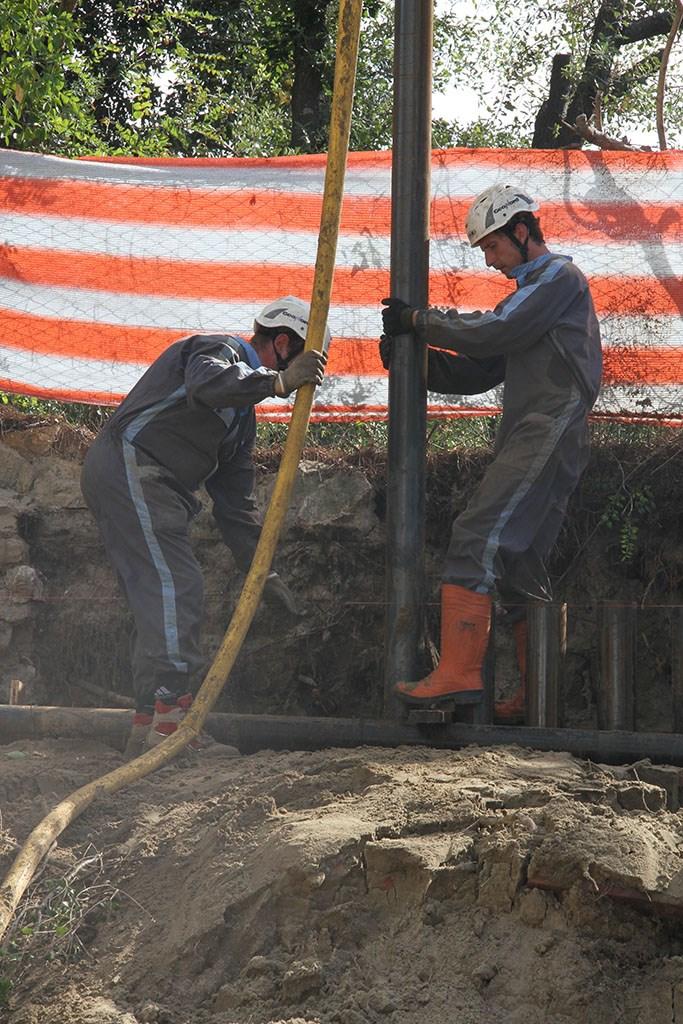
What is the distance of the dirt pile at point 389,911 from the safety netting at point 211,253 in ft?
9.13

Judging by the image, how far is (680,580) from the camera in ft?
21.1

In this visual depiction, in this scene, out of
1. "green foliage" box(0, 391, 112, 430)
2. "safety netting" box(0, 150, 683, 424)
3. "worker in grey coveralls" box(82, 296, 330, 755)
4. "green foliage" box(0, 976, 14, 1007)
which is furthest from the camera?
"green foliage" box(0, 391, 112, 430)

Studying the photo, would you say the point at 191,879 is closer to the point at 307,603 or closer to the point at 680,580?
the point at 307,603

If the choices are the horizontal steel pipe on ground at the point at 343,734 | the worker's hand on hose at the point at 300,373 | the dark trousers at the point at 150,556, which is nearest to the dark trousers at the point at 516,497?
the horizontal steel pipe on ground at the point at 343,734

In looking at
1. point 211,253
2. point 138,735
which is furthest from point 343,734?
Result: point 211,253

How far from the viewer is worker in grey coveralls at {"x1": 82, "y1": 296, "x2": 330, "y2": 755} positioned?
496cm

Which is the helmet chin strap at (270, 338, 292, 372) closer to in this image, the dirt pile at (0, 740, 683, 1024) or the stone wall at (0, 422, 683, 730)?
the stone wall at (0, 422, 683, 730)

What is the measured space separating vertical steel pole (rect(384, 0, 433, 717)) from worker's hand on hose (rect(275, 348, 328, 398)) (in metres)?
0.39

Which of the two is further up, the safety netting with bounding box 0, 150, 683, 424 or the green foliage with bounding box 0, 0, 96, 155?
the green foliage with bounding box 0, 0, 96, 155

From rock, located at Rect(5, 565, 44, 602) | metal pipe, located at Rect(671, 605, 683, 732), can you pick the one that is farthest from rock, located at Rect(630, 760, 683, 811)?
rock, located at Rect(5, 565, 44, 602)

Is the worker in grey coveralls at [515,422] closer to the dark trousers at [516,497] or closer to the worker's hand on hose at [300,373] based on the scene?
the dark trousers at [516,497]

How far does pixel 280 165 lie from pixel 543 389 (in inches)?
85.0

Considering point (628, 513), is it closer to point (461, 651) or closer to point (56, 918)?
point (461, 651)

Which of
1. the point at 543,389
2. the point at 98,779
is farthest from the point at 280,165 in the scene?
the point at 98,779
